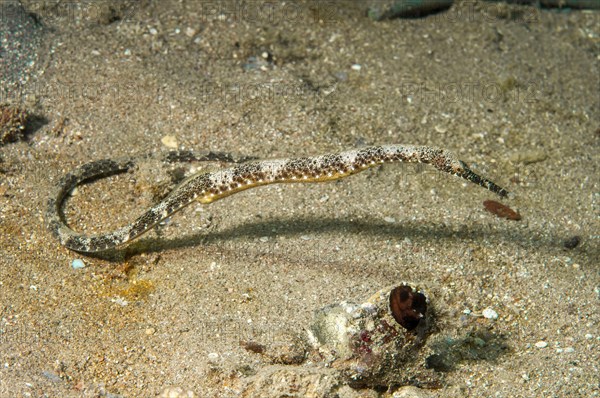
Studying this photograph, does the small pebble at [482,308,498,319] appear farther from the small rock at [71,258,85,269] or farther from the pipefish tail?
the small rock at [71,258,85,269]

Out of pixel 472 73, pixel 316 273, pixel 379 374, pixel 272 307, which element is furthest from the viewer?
pixel 472 73

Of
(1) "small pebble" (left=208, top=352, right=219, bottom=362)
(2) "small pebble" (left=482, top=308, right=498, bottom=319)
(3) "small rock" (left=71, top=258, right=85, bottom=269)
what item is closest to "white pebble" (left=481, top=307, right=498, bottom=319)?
(2) "small pebble" (left=482, top=308, right=498, bottom=319)

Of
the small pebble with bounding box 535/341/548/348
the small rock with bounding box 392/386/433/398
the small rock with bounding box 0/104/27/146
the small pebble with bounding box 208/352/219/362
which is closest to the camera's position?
the small rock with bounding box 392/386/433/398

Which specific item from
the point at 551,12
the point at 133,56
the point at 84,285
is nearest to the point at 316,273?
the point at 84,285

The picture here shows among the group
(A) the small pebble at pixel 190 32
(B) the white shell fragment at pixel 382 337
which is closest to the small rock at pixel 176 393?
(B) the white shell fragment at pixel 382 337

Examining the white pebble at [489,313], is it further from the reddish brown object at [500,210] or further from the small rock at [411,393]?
the reddish brown object at [500,210]

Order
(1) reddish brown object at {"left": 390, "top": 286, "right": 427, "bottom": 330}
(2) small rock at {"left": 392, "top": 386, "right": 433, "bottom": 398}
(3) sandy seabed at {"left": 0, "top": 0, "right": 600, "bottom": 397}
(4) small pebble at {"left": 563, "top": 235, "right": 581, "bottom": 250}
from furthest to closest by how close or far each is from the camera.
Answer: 1. (4) small pebble at {"left": 563, "top": 235, "right": 581, "bottom": 250}
2. (3) sandy seabed at {"left": 0, "top": 0, "right": 600, "bottom": 397}
3. (2) small rock at {"left": 392, "top": 386, "right": 433, "bottom": 398}
4. (1) reddish brown object at {"left": 390, "top": 286, "right": 427, "bottom": 330}

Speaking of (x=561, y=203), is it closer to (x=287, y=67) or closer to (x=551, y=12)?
(x=287, y=67)
